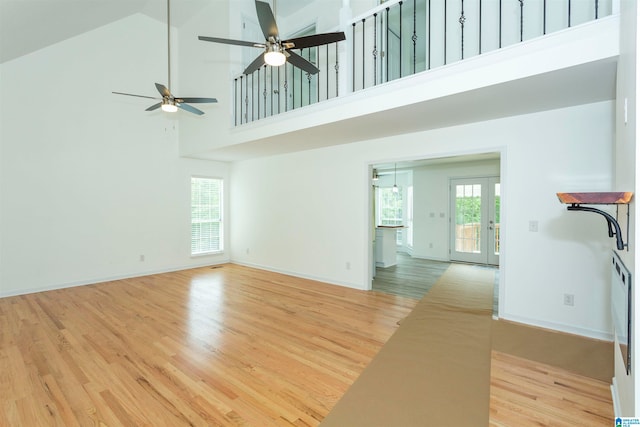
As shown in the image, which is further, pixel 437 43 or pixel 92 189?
pixel 92 189

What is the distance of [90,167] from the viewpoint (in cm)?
511

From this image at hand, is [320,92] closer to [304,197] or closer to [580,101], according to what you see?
[304,197]

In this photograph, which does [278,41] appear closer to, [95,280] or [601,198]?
[601,198]

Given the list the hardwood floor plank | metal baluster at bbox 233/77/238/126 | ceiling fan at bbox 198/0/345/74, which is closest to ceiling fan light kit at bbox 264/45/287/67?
ceiling fan at bbox 198/0/345/74

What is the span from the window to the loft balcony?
1.74 m

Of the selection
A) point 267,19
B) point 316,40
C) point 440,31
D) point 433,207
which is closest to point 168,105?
point 267,19

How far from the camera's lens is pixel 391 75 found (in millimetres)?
5383

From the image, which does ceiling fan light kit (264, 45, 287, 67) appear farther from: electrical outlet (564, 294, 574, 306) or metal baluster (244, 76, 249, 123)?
electrical outlet (564, 294, 574, 306)

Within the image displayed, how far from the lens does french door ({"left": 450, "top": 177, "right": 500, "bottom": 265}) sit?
6.68 m

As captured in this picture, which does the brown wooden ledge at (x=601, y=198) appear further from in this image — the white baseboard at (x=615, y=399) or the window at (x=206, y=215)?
the window at (x=206, y=215)

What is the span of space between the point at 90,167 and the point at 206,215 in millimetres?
2378

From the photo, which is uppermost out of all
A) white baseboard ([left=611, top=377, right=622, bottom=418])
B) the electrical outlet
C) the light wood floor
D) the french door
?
the french door

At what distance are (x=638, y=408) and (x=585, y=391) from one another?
1.21 meters

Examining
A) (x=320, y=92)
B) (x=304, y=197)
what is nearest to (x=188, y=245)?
→ (x=304, y=197)
